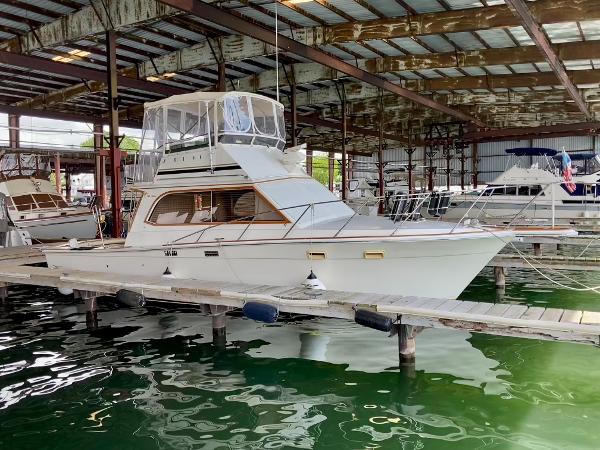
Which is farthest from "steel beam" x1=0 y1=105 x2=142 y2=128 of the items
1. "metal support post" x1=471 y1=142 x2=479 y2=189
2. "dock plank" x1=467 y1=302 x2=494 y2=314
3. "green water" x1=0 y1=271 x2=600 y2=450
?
"metal support post" x1=471 y1=142 x2=479 y2=189

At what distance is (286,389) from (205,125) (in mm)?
5394

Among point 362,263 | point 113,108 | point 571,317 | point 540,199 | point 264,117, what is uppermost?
point 113,108

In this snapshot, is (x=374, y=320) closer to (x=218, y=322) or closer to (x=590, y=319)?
(x=590, y=319)

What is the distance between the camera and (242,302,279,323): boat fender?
25.1 ft

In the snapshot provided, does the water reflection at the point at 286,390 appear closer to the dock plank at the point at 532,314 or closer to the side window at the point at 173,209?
the dock plank at the point at 532,314

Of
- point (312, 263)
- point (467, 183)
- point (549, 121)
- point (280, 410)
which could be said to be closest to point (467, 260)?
point (312, 263)

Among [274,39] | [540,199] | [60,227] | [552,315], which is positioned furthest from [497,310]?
[540,199]

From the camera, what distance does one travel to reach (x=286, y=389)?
684 centimetres

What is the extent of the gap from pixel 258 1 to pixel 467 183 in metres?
33.0

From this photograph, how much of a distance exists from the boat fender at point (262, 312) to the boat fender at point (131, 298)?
207 centimetres

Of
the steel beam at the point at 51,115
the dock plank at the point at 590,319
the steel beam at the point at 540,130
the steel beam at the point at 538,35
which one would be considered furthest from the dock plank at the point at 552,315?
the steel beam at the point at 540,130

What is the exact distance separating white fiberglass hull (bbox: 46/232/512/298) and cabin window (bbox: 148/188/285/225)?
22.5 inches

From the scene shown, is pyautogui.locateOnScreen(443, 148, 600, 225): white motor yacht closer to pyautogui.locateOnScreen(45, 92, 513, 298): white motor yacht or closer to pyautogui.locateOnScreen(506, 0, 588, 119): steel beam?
pyautogui.locateOnScreen(506, 0, 588, 119): steel beam

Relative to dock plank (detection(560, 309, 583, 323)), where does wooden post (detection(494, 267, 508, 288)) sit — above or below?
below
